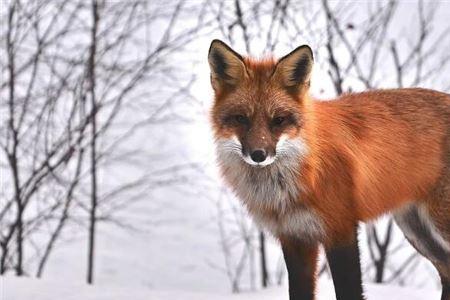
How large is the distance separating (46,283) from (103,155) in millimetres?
1630

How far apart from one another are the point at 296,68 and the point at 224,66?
0.36m

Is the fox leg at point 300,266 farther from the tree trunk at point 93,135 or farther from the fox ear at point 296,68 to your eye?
the tree trunk at point 93,135

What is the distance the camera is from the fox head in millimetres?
3428

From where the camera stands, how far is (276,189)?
363cm

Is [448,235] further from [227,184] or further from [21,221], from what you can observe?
[21,221]

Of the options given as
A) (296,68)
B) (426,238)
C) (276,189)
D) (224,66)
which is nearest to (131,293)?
(276,189)

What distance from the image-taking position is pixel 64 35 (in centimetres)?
669

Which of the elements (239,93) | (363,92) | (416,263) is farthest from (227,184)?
(416,263)

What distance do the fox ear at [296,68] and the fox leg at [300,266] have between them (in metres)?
0.84

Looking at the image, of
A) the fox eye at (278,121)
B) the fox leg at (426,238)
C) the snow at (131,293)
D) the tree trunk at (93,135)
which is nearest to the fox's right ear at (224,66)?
the fox eye at (278,121)

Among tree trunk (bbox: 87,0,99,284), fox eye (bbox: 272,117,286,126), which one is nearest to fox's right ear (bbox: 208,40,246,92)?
fox eye (bbox: 272,117,286,126)

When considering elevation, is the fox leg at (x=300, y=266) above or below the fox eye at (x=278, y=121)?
below

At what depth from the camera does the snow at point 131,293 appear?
502cm

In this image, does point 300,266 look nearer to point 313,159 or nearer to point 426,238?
point 313,159
